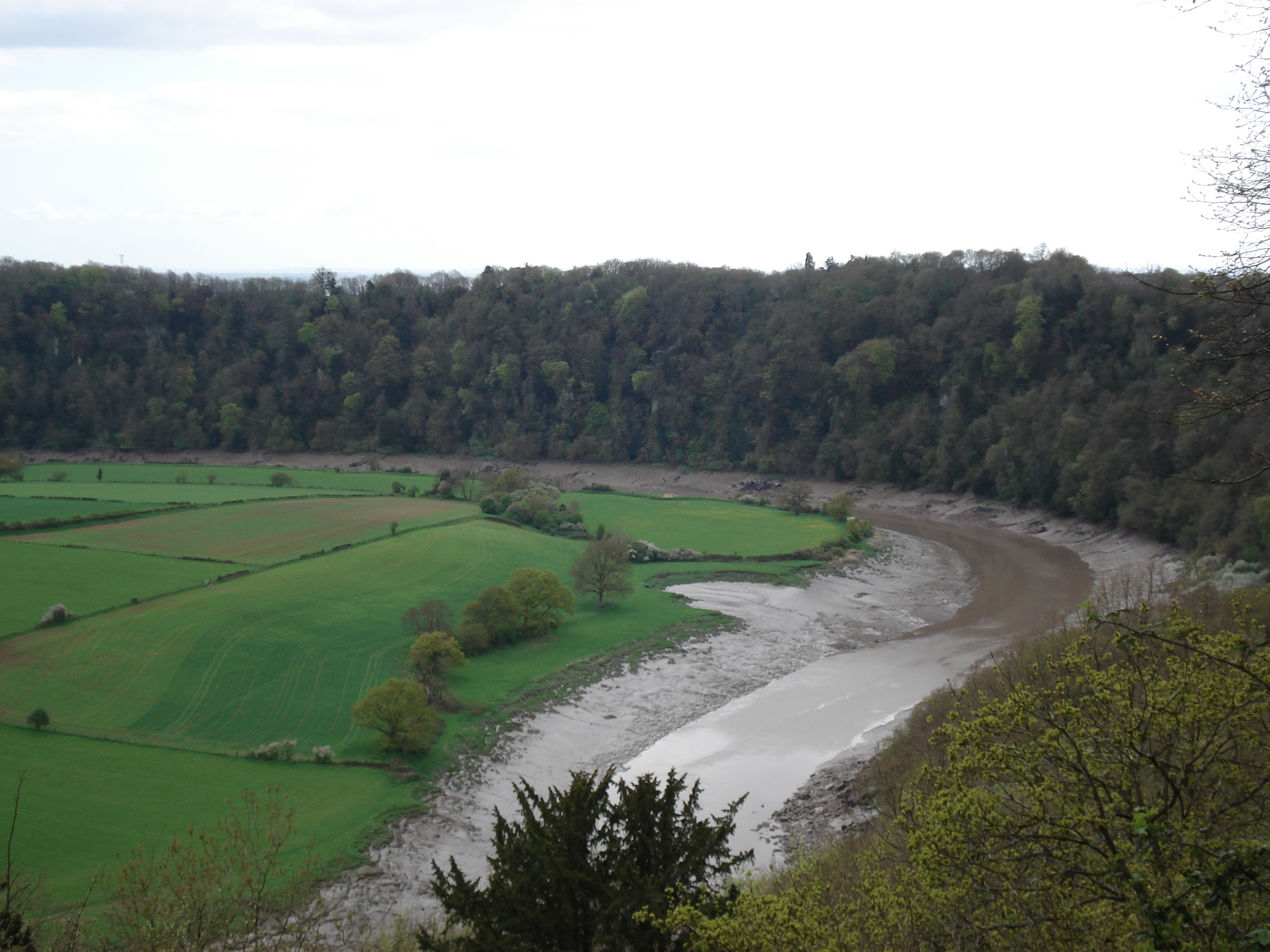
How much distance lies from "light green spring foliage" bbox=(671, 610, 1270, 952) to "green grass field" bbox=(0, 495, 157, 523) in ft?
203

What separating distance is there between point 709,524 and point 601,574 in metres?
24.2

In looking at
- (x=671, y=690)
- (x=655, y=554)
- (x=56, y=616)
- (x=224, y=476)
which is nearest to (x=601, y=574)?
(x=671, y=690)

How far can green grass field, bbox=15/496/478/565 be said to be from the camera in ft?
165

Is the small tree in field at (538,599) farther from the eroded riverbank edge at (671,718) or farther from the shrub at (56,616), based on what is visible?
the shrub at (56,616)

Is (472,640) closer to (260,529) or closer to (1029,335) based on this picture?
(260,529)

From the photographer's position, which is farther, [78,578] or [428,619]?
[78,578]

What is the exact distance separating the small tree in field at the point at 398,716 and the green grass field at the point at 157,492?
45.2 m

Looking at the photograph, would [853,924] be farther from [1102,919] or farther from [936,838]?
[1102,919]

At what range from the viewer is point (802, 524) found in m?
66.0

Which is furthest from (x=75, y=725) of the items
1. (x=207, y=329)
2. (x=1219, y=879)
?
(x=207, y=329)

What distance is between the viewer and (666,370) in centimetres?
10906

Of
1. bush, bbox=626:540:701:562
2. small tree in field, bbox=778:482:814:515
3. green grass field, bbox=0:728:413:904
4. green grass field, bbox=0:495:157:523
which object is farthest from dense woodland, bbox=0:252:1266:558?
green grass field, bbox=0:728:413:904

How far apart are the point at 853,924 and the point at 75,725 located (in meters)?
27.1

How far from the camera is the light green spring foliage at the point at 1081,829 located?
6.59 metres
